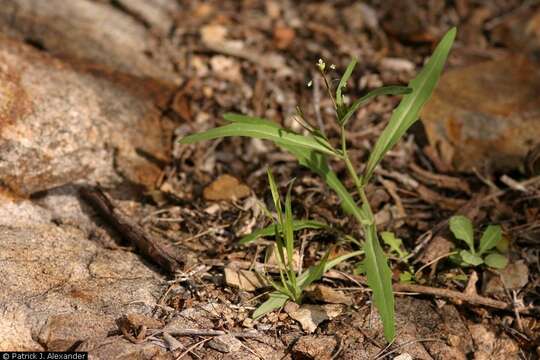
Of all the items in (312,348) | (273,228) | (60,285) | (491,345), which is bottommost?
(491,345)

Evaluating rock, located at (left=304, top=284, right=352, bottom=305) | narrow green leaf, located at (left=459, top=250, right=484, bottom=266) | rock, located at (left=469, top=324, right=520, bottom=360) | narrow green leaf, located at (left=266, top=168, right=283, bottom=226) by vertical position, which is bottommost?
rock, located at (left=469, top=324, right=520, bottom=360)

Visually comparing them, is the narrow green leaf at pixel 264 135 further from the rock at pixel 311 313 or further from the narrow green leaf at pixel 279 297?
the rock at pixel 311 313

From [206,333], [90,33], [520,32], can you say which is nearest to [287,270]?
[206,333]

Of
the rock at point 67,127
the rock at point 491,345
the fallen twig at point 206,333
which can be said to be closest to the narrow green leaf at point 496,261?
the rock at point 491,345

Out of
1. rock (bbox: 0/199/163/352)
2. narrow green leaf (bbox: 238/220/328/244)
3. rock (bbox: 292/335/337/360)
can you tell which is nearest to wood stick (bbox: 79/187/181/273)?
rock (bbox: 0/199/163/352)

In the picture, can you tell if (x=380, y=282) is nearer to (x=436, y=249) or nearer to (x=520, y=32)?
(x=436, y=249)

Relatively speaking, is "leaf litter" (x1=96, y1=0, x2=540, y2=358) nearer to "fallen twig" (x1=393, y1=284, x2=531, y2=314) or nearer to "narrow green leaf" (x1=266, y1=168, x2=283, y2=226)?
"fallen twig" (x1=393, y1=284, x2=531, y2=314)

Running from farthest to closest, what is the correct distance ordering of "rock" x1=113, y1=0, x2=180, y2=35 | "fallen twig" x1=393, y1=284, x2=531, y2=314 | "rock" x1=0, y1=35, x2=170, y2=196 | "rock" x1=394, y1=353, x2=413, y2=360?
"rock" x1=113, y1=0, x2=180, y2=35, "rock" x1=0, y1=35, x2=170, y2=196, "fallen twig" x1=393, y1=284, x2=531, y2=314, "rock" x1=394, y1=353, x2=413, y2=360

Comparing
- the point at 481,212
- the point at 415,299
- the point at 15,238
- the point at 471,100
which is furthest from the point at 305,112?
the point at 15,238
